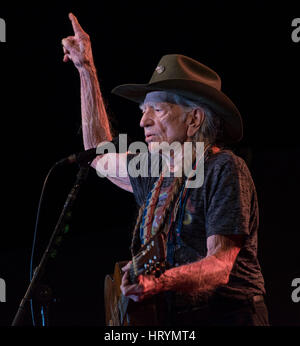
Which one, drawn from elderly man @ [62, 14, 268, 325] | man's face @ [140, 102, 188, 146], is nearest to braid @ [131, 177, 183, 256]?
elderly man @ [62, 14, 268, 325]

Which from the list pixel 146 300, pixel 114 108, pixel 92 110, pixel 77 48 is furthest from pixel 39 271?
pixel 114 108

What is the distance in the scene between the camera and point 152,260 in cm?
159

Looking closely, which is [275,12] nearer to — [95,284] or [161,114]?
[161,114]

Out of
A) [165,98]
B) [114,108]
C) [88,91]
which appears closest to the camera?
[165,98]

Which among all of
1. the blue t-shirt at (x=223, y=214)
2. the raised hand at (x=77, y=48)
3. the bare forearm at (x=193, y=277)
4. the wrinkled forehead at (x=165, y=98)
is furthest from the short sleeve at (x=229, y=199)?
the raised hand at (x=77, y=48)

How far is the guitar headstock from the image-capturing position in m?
1.57

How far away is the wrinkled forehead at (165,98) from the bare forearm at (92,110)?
411 mm

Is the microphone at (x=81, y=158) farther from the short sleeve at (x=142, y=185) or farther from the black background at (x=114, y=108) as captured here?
the black background at (x=114, y=108)

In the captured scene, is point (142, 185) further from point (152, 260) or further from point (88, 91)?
point (152, 260)

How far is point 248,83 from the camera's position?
3.65 metres

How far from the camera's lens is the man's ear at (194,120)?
6.90 ft

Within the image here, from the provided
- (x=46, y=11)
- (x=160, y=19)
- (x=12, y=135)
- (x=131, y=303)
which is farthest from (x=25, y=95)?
(x=131, y=303)

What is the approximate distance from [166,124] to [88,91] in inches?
25.4

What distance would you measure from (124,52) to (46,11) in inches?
28.2
